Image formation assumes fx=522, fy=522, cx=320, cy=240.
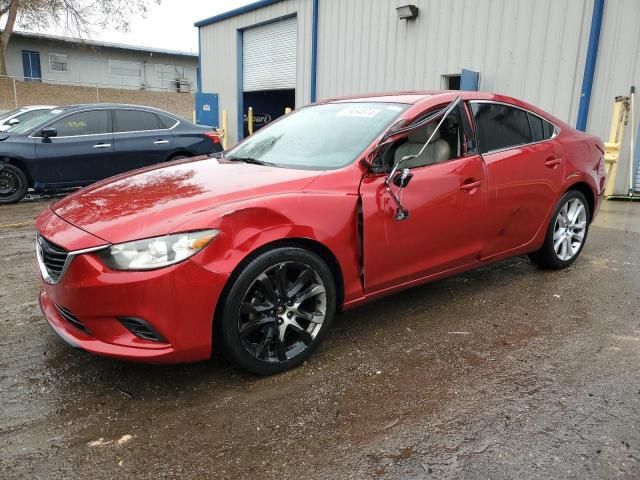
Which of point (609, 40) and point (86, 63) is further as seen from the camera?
point (86, 63)

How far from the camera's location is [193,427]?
8.00 feet

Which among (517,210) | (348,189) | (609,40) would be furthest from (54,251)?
(609,40)

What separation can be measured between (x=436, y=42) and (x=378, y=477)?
10496mm

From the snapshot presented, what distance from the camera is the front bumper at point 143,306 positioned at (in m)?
2.41

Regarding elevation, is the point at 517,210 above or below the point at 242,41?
below

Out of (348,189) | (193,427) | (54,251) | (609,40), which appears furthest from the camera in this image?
(609,40)

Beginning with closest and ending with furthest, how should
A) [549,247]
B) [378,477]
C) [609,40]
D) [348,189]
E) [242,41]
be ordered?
1. [378,477]
2. [348,189]
3. [549,247]
4. [609,40]
5. [242,41]

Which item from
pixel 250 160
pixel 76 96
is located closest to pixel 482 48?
pixel 250 160

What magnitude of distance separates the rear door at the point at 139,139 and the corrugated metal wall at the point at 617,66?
282 inches

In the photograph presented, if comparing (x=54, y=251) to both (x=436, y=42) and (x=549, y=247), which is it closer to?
(x=549, y=247)

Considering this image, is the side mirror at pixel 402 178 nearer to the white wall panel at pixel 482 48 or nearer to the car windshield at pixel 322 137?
the car windshield at pixel 322 137

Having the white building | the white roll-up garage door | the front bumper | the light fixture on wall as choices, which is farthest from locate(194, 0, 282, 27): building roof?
the front bumper

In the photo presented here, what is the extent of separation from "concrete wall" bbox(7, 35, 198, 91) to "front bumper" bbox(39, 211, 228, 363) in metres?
37.8

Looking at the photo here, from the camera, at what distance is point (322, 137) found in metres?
3.55
